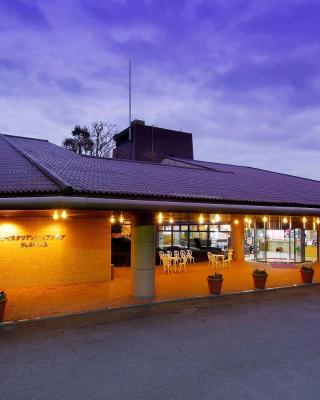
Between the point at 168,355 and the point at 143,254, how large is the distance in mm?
5373

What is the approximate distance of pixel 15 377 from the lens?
591 cm

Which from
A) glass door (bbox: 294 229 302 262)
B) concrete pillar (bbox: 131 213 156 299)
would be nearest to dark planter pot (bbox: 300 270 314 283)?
concrete pillar (bbox: 131 213 156 299)

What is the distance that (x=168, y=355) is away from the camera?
685cm

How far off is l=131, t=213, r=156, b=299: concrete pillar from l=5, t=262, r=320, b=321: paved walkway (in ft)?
1.59

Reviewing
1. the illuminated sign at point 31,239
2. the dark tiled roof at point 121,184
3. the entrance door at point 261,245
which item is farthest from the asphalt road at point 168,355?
the entrance door at point 261,245

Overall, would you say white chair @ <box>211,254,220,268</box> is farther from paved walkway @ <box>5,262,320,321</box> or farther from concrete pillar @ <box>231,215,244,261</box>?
concrete pillar @ <box>231,215,244,261</box>

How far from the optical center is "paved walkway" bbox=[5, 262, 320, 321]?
35.2ft

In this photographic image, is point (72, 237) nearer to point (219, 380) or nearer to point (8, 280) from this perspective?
point (8, 280)

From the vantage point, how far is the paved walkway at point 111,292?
1074 centimetres

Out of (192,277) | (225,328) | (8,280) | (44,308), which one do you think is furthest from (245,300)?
(8,280)

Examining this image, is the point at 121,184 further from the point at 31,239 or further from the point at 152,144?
the point at 152,144

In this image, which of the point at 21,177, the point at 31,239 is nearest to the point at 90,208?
the point at 21,177

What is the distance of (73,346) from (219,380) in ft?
10.4

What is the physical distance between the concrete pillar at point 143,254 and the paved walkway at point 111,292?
0.48 metres
